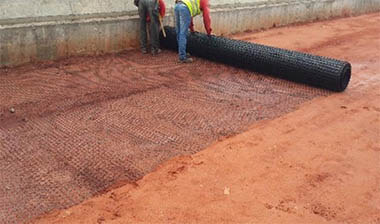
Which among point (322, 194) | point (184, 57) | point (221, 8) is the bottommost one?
point (322, 194)

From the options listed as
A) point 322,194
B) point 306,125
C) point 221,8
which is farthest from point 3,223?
point 221,8

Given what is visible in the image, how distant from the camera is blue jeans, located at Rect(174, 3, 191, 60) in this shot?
26.4ft

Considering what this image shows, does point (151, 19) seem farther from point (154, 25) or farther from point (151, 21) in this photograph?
point (154, 25)

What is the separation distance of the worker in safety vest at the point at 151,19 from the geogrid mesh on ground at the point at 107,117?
64 cm

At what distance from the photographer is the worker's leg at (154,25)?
879 cm

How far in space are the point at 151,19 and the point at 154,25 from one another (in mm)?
156

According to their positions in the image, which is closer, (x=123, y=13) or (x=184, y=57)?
(x=184, y=57)

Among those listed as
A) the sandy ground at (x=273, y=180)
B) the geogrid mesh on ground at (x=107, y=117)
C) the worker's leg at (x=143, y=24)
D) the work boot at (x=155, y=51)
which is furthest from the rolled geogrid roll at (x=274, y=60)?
the sandy ground at (x=273, y=180)

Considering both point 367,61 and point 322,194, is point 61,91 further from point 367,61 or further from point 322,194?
point 367,61

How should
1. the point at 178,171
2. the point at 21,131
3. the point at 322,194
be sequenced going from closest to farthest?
the point at 322,194 → the point at 178,171 → the point at 21,131

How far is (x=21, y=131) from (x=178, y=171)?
2.29 meters

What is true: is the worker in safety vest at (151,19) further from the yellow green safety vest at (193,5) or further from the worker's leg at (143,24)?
the yellow green safety vest at (193,5)

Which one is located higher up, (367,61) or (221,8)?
(221,8)

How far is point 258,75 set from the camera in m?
7.83
